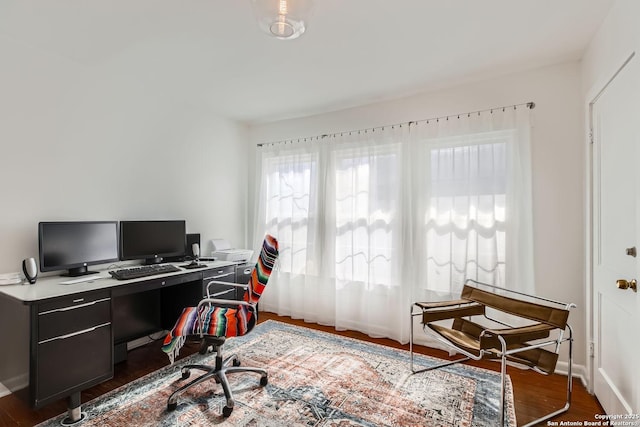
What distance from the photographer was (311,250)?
383cm

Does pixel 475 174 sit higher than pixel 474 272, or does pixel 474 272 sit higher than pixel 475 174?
pixel 475 174

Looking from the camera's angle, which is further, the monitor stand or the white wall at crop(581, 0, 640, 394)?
the monitor stand

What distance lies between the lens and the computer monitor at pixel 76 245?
7.57ft

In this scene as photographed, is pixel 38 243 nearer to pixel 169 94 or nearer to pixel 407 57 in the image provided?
pixel 169 94

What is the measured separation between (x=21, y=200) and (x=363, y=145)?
118 inches

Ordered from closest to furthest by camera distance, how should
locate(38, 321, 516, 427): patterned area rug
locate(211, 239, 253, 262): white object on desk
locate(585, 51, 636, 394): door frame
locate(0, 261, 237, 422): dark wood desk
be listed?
locate(0, 261, 237, 422): dark wood desk → locate(38, 321, 516, 427): patterned area rug → locate(585, 51, 636, 394): door frame → locate(211, 239, 253, 262): white object on desk

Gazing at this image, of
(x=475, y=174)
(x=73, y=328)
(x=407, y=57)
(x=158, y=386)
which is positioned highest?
(x=407, y=57)

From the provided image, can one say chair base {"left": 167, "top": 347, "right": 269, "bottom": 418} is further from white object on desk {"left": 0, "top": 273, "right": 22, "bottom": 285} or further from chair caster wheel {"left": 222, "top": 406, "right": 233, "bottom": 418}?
white object on desk {"left": 0, "top": 273, "right": 22, "bottom": 285}

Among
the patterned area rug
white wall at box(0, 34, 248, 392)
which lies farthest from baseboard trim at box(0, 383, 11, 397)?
the patterned area rug

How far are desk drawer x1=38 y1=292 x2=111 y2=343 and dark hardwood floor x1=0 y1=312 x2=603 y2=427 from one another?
0.48 m

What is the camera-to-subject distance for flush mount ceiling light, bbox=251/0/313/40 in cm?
167

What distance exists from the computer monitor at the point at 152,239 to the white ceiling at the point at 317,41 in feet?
4.50

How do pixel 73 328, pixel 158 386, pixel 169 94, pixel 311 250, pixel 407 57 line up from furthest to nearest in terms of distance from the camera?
pixel 311 250, pixel 169 94, pixel 407 57, pixel 158 386, pixel 73 328

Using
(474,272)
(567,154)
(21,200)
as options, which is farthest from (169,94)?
(567,154)
